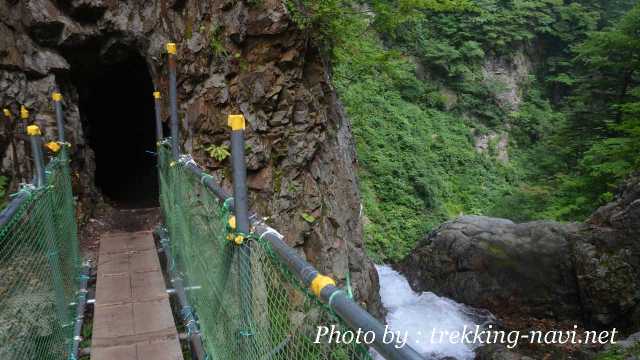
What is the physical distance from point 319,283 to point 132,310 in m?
3.59

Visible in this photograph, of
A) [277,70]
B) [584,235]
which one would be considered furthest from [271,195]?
[584,235]

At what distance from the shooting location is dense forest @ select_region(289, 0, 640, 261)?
39.1 ft

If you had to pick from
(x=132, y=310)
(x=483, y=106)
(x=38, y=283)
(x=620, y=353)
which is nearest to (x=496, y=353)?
(x=620, y=353)

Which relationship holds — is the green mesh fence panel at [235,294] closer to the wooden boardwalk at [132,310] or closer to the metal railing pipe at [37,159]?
the wooden boardwalk at [132,310]

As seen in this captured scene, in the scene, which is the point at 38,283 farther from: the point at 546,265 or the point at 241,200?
the point at 546,265

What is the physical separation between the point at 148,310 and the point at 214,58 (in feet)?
13.8

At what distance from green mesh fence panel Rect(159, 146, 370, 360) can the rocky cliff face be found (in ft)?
8.54

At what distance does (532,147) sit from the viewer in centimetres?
2259

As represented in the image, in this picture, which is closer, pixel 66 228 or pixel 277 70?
pixel 66 228

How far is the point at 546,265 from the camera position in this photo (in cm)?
1029

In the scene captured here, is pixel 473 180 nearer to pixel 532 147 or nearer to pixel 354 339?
pixel 532 147

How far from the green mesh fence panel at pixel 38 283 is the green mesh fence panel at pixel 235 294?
110 centimetres

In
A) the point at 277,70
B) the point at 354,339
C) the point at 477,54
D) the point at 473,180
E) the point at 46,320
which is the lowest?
the point at 473,180

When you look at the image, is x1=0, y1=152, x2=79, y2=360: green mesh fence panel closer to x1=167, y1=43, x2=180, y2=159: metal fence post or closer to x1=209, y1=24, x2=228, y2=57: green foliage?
x1=167, y1=43, x2=180, y2=159: metal fence post
